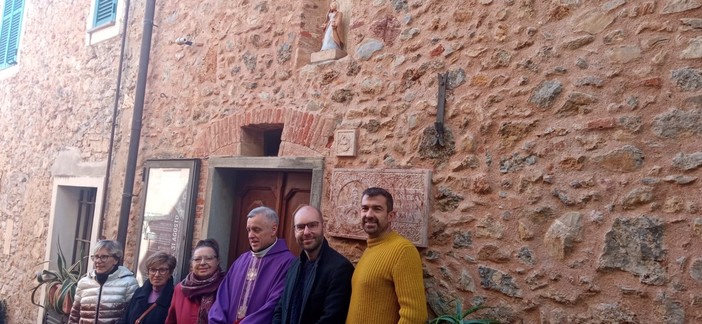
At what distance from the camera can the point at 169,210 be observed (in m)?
5.14

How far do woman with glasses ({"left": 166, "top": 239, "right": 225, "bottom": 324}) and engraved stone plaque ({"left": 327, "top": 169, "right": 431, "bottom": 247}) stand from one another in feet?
2.67

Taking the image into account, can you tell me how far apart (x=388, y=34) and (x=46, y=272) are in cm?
480

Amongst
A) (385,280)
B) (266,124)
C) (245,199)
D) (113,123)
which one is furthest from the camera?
(113,123)

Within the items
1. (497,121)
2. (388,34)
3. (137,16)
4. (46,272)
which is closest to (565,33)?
(497,121)

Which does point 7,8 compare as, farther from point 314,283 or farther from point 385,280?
point 385,280

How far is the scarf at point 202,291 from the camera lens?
3520mm

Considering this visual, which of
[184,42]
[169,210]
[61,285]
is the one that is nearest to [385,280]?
[169,210]

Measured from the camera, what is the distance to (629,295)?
8.07 feet

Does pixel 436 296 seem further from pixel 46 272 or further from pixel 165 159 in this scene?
pixel 46 272

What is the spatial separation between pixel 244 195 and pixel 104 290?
54.9 inches

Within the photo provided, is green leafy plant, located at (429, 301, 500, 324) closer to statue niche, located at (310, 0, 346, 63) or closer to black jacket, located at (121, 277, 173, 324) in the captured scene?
black jacket, located at (121, 277, 173, 324)

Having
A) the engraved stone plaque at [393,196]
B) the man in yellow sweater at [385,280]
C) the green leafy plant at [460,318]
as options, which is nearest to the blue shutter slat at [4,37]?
the engraved stone plaque at [393,196]

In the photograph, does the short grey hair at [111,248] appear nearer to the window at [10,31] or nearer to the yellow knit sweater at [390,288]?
the yellow knit sweater at [390,288]

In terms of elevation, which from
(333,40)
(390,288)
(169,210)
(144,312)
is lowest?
(144,312)
